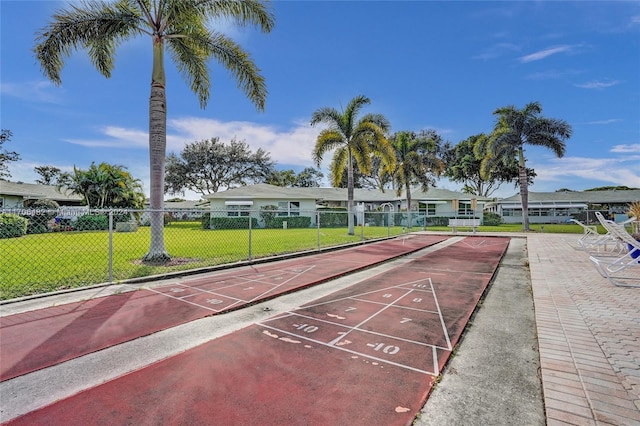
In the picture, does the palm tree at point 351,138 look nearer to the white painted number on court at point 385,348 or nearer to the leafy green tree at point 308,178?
the white painted number on court at point 385,348

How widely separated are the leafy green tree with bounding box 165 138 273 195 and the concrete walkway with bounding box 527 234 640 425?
41.9 m

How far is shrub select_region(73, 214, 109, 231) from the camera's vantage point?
20219mm

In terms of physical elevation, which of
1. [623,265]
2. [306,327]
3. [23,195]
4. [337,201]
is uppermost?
[23,195]

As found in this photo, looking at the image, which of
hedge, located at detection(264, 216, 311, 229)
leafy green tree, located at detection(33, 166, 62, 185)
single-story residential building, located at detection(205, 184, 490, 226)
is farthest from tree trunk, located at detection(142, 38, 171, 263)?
leafy green tree, located at detection(33, 166, 62, 185)

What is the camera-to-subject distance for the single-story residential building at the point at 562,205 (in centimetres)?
4072

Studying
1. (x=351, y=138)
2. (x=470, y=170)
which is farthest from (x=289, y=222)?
(x=470, y=170)

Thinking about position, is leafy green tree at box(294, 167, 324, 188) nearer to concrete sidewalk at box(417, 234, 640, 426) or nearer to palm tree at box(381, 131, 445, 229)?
palm tree at box(381, 131, 445, 229)

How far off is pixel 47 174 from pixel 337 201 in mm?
59107

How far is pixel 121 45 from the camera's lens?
34.5ft

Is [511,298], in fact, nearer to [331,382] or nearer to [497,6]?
[331,382]

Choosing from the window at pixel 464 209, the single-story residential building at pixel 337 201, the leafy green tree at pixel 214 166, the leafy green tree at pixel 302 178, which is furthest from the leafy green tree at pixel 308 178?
the window at pixel 464 209

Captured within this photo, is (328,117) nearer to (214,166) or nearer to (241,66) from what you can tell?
(241,66)

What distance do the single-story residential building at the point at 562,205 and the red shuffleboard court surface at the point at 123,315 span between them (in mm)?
43791

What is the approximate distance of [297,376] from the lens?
292 cm
